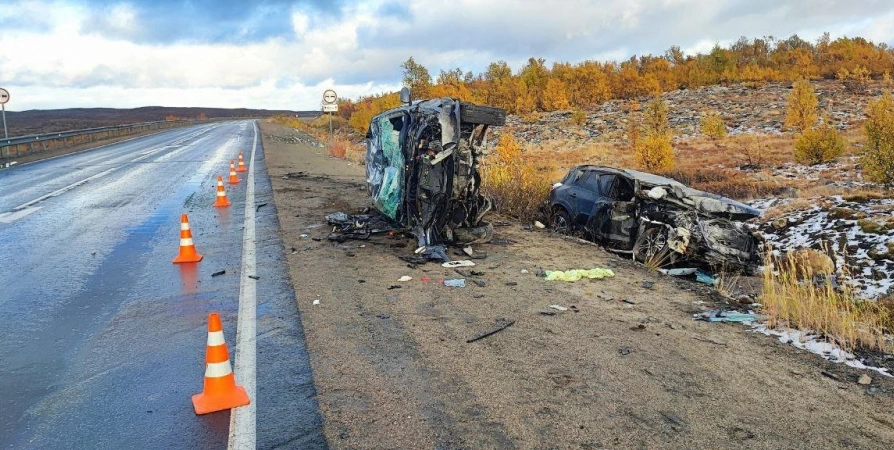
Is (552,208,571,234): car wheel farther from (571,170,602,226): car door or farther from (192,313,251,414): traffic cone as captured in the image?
(192,313,251,414): traffic cone

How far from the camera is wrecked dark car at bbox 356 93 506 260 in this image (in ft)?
28.8

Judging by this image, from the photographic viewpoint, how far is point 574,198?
1178 cm

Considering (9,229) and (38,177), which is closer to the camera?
(9,229)

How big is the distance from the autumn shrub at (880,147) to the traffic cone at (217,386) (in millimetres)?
17728

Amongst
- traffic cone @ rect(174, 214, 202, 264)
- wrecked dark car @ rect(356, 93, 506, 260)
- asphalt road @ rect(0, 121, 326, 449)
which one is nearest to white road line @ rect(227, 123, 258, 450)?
asphalt road @ rect(0, 121, 326, 449)

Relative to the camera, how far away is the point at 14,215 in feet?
38.5

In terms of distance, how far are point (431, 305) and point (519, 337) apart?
1271 mm

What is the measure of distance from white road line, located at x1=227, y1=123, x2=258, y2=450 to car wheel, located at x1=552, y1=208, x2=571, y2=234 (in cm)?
591

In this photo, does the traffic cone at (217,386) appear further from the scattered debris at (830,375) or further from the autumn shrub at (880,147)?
the autumn shrub at (880,147)

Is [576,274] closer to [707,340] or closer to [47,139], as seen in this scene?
[707,340]

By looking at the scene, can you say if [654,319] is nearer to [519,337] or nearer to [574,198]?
[519,337]

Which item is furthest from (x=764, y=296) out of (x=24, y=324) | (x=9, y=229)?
(x=9, y=229)

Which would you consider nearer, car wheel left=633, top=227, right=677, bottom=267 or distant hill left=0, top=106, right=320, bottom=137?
car wheel left=633, top=227, right=677, bottom=267

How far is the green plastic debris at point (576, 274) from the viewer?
793cm
